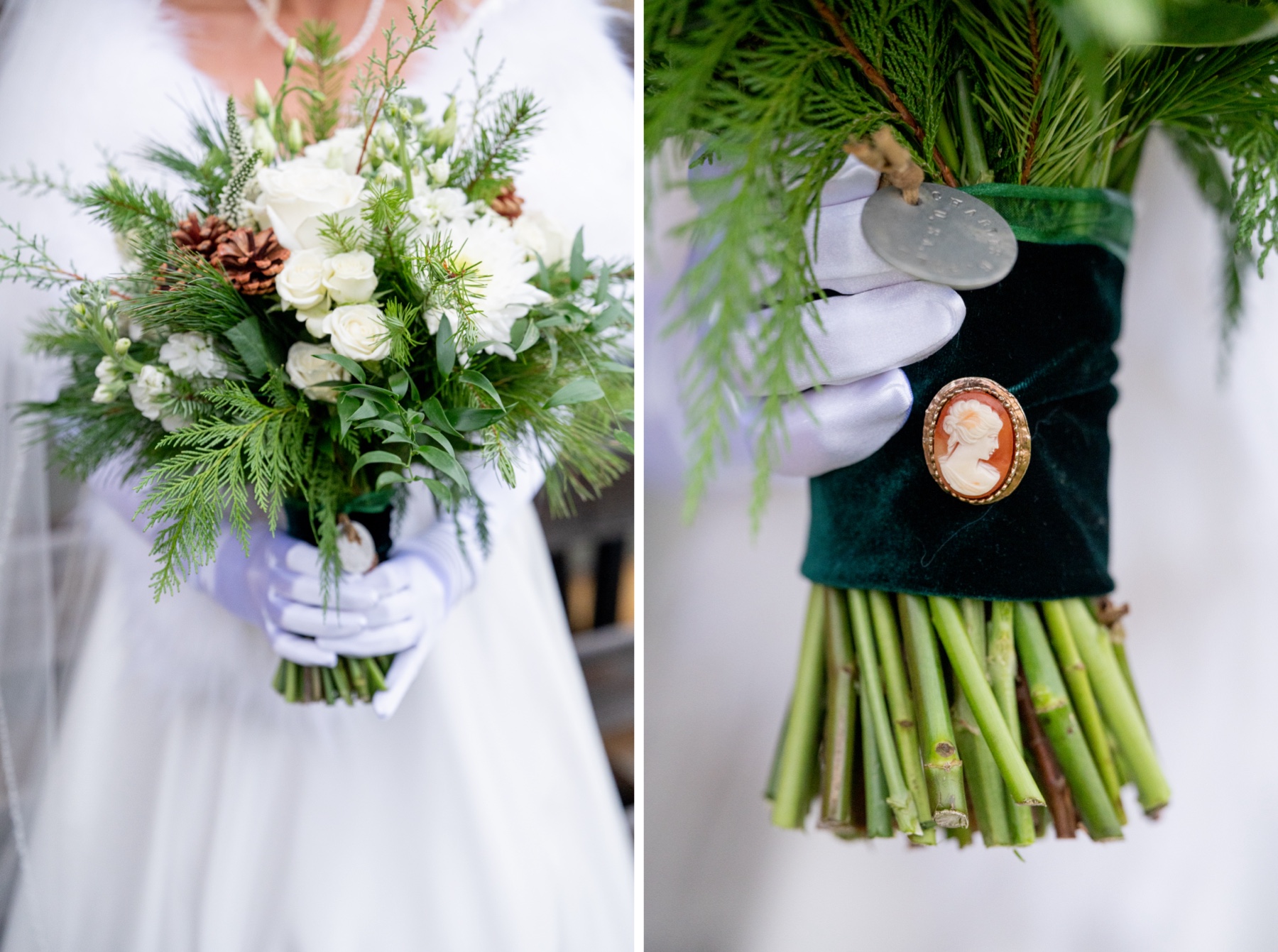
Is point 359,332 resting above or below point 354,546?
above

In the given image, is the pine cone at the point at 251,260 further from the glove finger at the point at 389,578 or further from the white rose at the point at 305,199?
the glove finger at the point at 389,578

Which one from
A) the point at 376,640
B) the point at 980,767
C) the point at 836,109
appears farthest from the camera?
the point at 376,640

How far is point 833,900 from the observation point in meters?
0.76

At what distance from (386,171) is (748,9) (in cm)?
27

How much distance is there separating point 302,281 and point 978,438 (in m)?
0.44

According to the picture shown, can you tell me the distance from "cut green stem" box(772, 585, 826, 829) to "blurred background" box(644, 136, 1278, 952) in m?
0.15

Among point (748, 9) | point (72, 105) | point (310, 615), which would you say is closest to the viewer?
point (748, 9)

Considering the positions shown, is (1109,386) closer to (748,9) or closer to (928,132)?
(928,132)

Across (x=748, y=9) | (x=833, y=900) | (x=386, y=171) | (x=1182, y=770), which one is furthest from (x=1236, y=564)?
(x=386, y=171)

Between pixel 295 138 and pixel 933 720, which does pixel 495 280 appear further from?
pixel 933 720

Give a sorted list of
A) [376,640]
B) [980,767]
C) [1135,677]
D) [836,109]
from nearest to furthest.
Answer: [836,109], [980,767], [376,640], [1135,677]

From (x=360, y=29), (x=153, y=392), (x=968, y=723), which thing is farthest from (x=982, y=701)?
(x=360, y=29)

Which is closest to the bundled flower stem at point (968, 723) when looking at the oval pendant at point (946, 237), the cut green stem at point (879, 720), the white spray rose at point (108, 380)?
the cut green stem at point (879, 720)

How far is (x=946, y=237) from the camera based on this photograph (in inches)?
19.6
